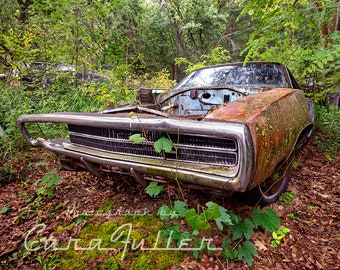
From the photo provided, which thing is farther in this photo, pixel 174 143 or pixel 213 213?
pixel 174 143

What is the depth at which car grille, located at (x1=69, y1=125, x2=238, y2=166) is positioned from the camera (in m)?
1.40

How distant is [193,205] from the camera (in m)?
2.04

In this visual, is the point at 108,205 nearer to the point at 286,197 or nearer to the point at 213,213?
the point at 213,213

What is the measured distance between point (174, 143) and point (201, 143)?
0.66 feet

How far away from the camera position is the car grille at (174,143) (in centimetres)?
140

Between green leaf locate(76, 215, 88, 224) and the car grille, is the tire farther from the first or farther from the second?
green leaf locate(76, 215, 88, 224)

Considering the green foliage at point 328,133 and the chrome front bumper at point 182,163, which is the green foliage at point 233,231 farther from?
the green foliage at point 328,133

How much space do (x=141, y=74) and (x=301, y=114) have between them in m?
10.2

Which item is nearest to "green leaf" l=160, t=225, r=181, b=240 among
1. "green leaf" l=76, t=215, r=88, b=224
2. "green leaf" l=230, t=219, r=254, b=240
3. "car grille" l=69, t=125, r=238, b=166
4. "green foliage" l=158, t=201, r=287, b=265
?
"green foliage" l=158, t=201, r=287, b=265

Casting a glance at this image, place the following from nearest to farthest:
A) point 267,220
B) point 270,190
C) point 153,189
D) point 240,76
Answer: point 267,220
point 153,189
point 270,190
point 240,76

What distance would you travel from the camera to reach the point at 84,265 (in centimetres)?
154

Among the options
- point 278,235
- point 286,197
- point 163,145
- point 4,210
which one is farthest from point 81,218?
point 286,197

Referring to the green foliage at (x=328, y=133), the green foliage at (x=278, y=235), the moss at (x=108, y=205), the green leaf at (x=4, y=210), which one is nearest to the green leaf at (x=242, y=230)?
the green foliage at (x=278, y=235)

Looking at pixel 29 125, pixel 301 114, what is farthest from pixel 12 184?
pixel 301 114
